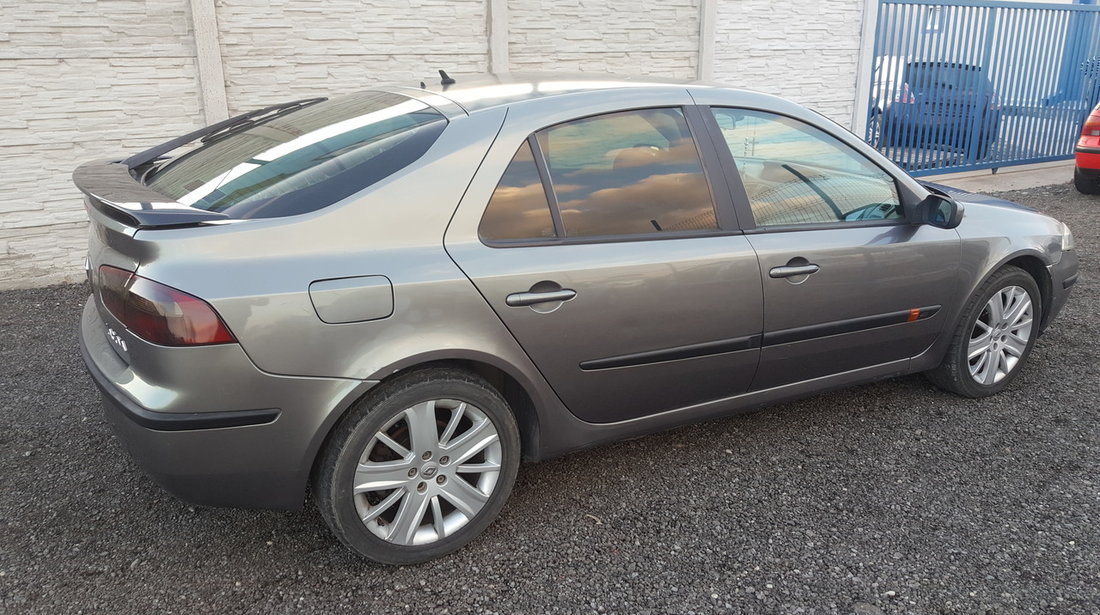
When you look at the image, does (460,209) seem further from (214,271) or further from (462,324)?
(214,271)

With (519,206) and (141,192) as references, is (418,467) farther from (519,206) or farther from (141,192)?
(141,192)

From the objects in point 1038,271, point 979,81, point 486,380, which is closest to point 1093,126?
point 979,81

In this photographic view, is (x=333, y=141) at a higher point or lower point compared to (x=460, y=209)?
higher

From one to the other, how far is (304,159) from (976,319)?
3.11 meters

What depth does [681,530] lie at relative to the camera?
301 centimetres

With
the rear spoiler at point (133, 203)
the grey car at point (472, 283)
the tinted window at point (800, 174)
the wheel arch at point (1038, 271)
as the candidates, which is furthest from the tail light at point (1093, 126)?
the rear spoiler at point (133, 203)

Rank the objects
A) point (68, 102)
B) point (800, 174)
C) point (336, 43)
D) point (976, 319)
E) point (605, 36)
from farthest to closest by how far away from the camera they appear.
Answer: point (605, 36)
point (336, 43)
point (68, 102)
point (976, 319)
point (800, 174)

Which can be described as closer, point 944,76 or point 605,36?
point 605,36

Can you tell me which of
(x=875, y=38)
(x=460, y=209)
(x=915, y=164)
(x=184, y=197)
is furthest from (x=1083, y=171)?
(x=184, y=197)

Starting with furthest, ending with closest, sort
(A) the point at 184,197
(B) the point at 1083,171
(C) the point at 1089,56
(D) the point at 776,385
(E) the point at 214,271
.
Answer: (C) the point at 1089,56, (B) the point at 1083,171, (D) the point at 776,385, (A) the point at 184,197, (E) the point at 214,271

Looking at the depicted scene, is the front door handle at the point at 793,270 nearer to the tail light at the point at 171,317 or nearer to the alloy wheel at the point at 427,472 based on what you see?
the alloy wheel at the point at 427,472

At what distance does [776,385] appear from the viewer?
11.3ft

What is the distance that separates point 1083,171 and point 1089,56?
10.8ft

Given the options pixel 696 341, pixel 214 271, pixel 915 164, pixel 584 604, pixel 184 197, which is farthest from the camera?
pixel 915 164
